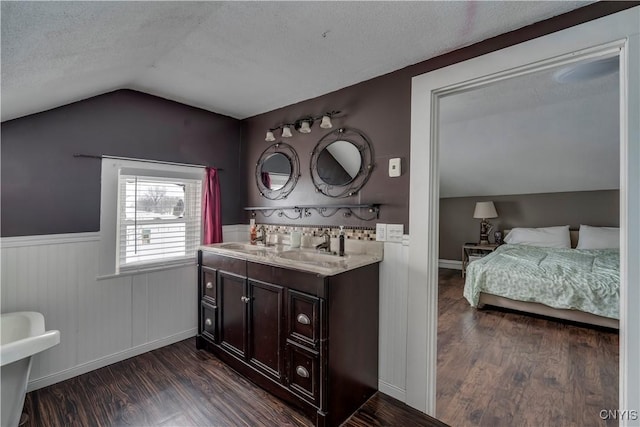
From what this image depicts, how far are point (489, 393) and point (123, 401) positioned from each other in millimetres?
2569

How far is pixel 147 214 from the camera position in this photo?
2570 mm

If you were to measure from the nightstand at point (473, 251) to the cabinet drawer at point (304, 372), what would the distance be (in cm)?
468

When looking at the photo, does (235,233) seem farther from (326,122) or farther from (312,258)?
(326,122)

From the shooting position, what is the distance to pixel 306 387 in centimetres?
173

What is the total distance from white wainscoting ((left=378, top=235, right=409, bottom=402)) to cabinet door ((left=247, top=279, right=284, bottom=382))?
73 centimetres

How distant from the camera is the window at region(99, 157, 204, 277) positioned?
7.66 feet

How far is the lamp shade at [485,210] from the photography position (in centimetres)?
539

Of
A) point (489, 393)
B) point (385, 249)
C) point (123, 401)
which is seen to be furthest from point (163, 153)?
point (489, 393)

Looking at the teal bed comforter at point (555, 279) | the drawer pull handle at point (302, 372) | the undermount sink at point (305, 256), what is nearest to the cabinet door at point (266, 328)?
the drawer pull handle at point (302, 372)

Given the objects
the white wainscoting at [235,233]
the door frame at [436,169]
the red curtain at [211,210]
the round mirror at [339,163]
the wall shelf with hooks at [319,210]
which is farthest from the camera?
the white wainscoting at [235,233]

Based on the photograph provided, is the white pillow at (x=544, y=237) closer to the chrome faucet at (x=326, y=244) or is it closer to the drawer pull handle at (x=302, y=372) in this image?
the chrome faucet at (x=326, y=244)

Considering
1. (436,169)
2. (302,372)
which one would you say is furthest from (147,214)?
(436,169)

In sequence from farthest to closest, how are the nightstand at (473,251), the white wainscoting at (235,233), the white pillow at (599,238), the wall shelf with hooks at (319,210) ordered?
1. the nightstand at (473,251)
2. the white pillow at (599,238)
3. the white wainscoting at (235,233)
4. the wall shelf with hooks at (319,210)

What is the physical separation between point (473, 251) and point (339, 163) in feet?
14.7
